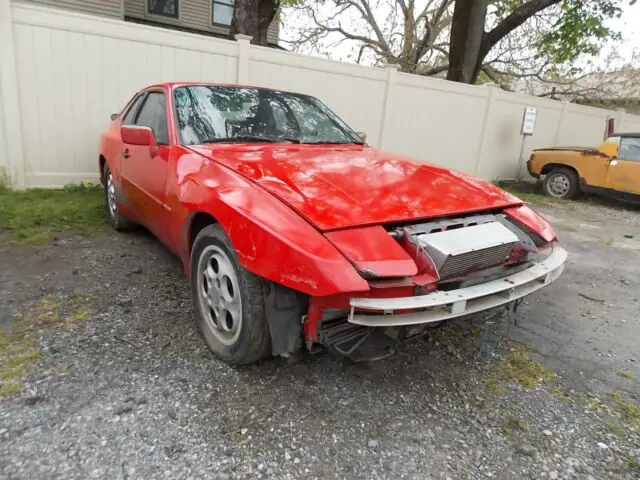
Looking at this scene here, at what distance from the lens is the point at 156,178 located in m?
3.29

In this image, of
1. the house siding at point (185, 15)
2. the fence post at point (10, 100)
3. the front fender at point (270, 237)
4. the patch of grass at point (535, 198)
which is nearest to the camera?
the front fender at point (270, 237)

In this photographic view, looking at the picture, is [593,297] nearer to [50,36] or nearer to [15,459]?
[15,459]

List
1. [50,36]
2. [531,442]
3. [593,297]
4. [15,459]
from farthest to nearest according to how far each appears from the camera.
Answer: [50,36], [593,297], [531,442], [15,459]

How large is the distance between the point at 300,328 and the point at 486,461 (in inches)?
39.0

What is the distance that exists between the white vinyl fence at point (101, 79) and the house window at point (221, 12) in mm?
8502

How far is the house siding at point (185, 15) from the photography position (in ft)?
43.5

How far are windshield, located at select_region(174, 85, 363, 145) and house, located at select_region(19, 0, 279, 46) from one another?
1078 centimetres

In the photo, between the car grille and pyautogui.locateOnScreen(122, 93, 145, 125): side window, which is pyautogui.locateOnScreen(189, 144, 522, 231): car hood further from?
pyautogui.locateOnScreen(122, 93, 145, 125): side window

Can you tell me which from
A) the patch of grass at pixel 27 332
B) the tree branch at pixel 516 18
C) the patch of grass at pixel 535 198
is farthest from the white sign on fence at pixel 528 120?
the patch of grass at pixel 27 332

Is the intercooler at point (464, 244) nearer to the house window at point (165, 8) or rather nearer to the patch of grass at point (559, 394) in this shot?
the patch of grass at point (559, 394)

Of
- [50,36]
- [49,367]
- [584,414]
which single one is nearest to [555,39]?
[50,36]

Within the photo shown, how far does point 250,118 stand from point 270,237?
1796mm

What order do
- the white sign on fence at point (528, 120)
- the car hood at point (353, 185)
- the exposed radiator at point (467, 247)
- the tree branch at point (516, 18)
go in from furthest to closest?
the tree branch at point (516, 18)
the white sign on fence at point (528, 120)
the car hood at point (353, 185)
the exposed radiator at point (467, 247)

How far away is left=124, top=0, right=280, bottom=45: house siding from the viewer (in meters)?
13.3
